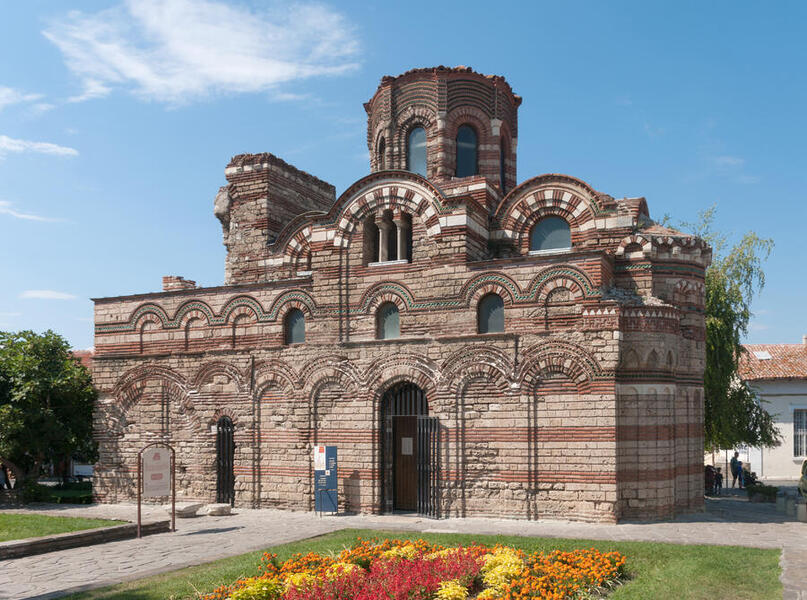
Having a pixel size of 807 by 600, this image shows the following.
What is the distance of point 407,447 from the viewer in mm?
16078

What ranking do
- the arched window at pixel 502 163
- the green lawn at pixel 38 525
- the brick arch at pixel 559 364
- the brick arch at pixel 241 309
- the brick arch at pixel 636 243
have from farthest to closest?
the arched window at pixel 502 163 < the brick arch at pixel 241 309 < the brick arch at pixel 636 243 < the brick arch at pixel 559 364 < the green lawn at pixel 38 525

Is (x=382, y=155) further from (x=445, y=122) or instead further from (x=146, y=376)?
(x=146, y=376)

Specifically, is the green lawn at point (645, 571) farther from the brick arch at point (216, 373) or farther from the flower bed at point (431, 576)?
the brick arch at point (216, 373)

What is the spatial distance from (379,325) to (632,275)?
5.61 meters

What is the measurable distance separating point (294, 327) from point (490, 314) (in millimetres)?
4897

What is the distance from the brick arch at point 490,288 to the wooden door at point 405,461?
2.90 metres

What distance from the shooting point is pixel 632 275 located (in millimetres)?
15883

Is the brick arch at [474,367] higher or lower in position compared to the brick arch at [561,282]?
lower

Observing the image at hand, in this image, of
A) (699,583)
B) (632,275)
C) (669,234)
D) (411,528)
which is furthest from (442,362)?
(699,583)

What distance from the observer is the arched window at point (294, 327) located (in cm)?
1752

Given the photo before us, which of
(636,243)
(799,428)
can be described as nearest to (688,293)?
(636,243)

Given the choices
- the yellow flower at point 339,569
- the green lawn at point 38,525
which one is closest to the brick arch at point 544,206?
the yellow flower at point 339,569

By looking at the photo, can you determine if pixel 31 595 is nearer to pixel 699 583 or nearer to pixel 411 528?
pixel 411 528

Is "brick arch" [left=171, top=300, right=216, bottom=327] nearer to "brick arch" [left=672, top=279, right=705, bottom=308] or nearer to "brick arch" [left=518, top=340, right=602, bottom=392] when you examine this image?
"brick arch" [left=518, top=340, right=602, bottom=392]
